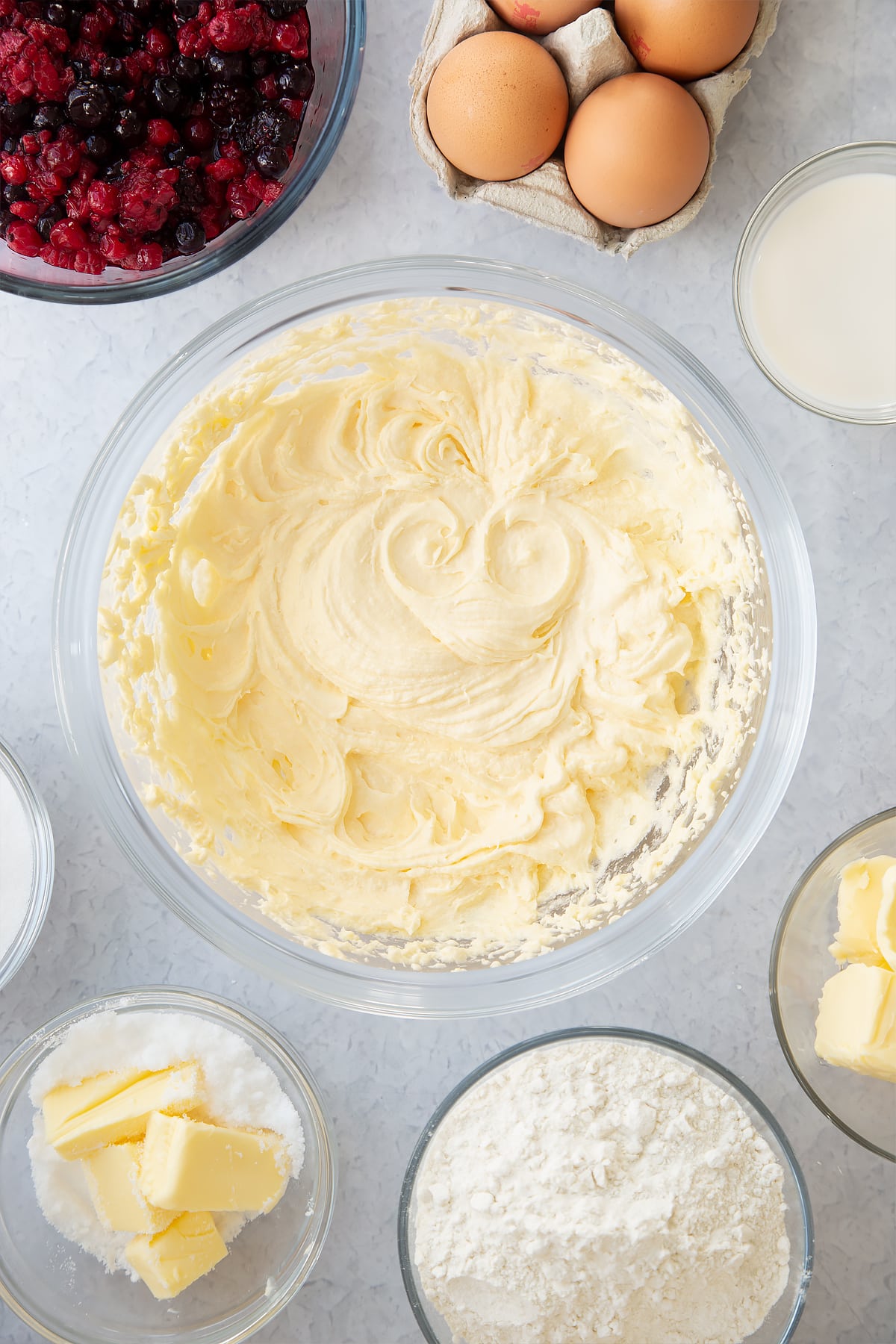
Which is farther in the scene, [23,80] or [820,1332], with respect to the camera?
[820,1332]

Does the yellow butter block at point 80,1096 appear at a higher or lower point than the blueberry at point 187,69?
lower

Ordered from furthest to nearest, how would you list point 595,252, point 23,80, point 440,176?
point 595,252, point 440,176, point 23,80

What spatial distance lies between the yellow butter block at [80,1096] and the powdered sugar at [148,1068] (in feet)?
0.04

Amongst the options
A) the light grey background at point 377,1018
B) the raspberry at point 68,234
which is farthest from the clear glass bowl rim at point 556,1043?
the raspberry at point 68,234

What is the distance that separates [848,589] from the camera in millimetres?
1963

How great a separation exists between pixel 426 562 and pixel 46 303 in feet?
3.08

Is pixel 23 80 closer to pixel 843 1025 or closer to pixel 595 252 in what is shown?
pixel 595 252

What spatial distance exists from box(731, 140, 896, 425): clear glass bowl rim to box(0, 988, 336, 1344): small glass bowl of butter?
1.62m

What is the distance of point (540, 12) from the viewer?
1.68 metres

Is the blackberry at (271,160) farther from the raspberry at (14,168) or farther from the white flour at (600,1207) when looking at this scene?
the white flour at (600,1207)

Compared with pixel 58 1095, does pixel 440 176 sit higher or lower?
higher

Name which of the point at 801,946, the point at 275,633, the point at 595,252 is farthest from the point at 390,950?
the point at 595,252

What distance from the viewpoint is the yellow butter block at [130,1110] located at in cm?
180

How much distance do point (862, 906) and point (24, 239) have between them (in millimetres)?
2001
